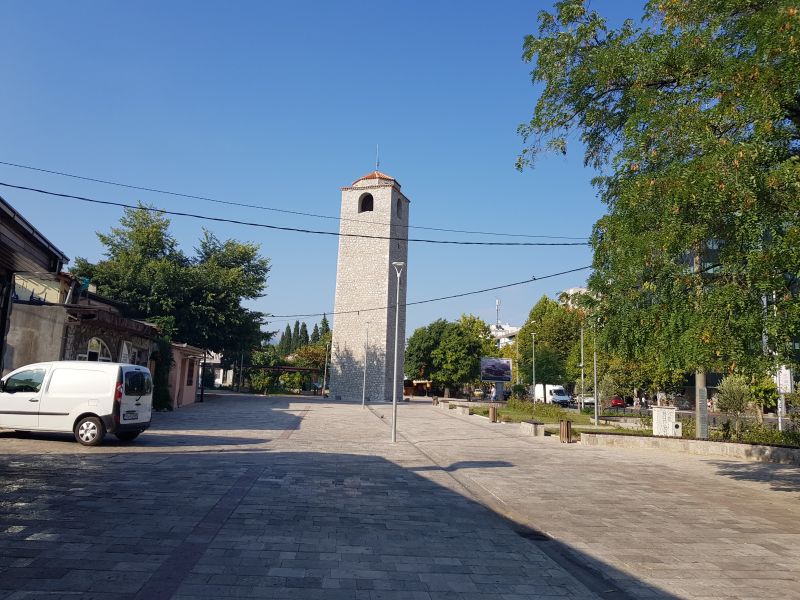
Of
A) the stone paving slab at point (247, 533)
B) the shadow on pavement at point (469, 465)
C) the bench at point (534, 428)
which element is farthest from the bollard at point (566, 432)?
the stone paving slab at point (247, 533)

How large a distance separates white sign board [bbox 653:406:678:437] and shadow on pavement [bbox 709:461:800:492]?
395 cm

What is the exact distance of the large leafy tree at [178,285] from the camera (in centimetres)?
3700

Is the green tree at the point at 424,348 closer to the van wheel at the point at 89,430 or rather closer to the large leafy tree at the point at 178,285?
the large leafy tree at the point at 178,285

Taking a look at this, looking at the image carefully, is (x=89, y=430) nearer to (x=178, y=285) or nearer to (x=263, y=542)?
(x=263, y=542)

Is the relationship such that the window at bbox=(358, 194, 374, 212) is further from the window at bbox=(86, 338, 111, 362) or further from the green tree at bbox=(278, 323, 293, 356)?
the green tree at bbox=(278, 323, 293, 356)

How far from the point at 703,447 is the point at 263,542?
15.5m

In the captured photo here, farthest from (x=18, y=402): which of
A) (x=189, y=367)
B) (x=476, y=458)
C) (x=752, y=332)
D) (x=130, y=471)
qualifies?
(x=189, y=367)

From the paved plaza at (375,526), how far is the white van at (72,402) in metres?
0.50

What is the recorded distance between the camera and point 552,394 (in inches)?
2288

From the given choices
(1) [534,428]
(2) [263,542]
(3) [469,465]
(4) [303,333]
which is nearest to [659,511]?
(3) [469,465]

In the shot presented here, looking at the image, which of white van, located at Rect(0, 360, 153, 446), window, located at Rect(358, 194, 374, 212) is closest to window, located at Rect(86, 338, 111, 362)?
white van, located at Rect(0, 360, 153, 446)

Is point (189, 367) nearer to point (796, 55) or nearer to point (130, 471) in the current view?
point (130, 471)

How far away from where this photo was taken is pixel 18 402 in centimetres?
Result: 1311

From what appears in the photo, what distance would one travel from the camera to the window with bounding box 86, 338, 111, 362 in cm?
1983
